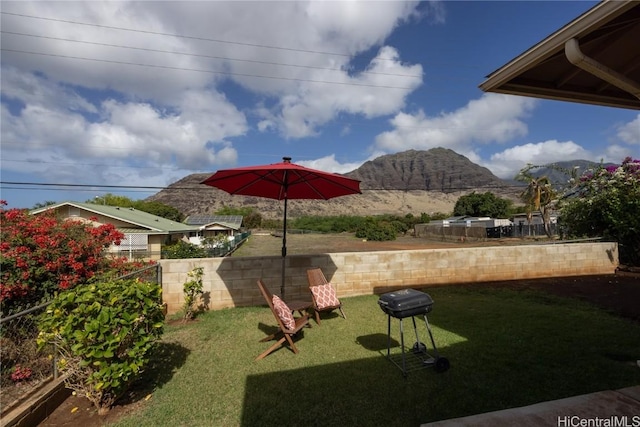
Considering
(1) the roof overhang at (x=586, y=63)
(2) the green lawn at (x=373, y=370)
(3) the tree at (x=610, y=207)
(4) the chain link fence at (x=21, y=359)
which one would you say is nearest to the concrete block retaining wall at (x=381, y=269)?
(2) the green lawn at (x=373, y=370)

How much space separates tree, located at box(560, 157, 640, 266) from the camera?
10293 mm

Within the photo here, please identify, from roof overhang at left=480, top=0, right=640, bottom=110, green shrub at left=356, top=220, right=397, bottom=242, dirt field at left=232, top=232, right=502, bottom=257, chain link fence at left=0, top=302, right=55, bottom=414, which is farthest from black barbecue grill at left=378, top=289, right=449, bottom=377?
green shrub at left=356, top=220, right=397, bottom=242

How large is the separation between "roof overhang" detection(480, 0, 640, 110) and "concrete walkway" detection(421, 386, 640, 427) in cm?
261

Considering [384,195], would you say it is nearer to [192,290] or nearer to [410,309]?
[192,290]

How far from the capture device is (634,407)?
2.53m

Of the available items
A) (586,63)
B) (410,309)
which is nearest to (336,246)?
(410,309)

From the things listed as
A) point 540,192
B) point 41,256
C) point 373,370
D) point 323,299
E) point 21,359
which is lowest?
point 373,370

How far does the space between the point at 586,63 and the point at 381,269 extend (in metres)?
5.93

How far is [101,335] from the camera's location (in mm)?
2631

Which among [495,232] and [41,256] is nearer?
[41,256]

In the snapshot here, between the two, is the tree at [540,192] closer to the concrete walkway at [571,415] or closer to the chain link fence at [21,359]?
the concrete walkway at [571,415]

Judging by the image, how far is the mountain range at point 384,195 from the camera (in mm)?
100688

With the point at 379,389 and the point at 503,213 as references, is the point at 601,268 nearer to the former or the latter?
the point at 379,389

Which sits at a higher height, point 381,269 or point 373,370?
point 381,269
